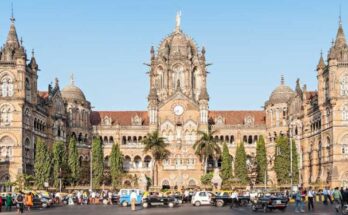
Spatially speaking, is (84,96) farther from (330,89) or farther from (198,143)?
(330,89)

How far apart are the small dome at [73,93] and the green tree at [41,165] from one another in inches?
1275

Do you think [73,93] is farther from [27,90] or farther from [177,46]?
[27,90]

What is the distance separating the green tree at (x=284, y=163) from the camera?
112188 millimetres

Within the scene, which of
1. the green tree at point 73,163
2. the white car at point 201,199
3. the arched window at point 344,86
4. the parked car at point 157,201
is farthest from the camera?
the green tree at point 73,163

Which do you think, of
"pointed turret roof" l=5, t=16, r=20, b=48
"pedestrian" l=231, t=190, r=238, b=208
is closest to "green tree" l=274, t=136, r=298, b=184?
"pedestrian" l=231, t=190, r=238, b=208

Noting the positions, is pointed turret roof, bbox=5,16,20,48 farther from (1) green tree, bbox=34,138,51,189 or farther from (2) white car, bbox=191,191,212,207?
(2) white car, bbox=191,191,212,207

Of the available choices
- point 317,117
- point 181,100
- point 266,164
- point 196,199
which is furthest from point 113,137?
point 196,199

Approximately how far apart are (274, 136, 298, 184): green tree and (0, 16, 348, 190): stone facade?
2894mm

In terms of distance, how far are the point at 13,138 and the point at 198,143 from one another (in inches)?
1485

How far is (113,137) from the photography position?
455 feet

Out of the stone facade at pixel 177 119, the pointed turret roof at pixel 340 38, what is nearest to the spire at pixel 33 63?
the stone facade at pixel 177 119

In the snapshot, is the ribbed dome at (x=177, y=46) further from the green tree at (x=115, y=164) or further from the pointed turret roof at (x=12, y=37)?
the pointed turret roof at (x=12, y=37)

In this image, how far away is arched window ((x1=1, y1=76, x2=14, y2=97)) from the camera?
327 ft

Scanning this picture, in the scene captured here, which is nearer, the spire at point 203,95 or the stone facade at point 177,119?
the stone facade at point 177,119
